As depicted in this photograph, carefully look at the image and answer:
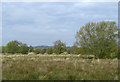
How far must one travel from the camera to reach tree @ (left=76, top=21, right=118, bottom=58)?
66.0ft

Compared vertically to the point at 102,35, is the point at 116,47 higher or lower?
lower

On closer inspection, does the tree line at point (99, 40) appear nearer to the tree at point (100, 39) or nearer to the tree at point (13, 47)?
the tree at point (100, 39)

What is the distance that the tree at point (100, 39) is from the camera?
20109mm

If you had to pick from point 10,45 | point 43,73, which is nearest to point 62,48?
point 10,45

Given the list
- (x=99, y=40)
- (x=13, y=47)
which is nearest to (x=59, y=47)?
(x=13, y=47)

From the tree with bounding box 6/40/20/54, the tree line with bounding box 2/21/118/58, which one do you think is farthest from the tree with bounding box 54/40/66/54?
the tree line with bounding box 2/21/118/58

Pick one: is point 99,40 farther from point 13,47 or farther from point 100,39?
point 13,47

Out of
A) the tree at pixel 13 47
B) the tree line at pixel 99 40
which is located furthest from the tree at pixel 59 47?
the tree line at pixel 99 40

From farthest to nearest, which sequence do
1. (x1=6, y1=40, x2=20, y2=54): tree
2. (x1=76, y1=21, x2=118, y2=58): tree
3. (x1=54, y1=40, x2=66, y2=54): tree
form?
(x1=6, y1=40, x2=20, y2=54): tree → (x1=54, y1=40, x2=66, y2=54): tree → (x1=76, y1=21, x2=118, y2=58): tree

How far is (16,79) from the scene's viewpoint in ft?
21.7

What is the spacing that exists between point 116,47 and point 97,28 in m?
3.75

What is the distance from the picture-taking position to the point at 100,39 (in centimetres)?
2019

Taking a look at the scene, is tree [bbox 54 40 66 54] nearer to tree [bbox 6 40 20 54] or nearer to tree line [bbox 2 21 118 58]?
tree [bbox 6 40 20 54]

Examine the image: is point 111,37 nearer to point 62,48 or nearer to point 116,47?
point 116,47
